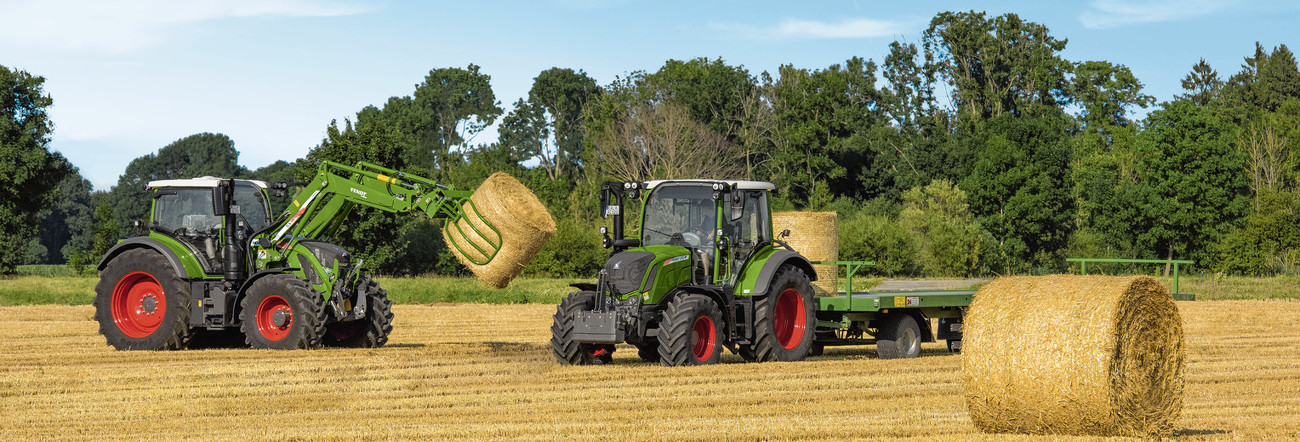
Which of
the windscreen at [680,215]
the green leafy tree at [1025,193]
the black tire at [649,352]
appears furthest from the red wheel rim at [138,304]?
the green leafy tree at [1025,193]

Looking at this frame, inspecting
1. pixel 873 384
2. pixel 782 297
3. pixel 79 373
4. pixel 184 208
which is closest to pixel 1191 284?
pixel 782 297

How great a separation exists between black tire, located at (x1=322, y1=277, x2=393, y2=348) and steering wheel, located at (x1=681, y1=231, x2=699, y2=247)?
13.3 feet

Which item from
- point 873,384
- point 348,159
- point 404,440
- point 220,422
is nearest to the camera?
point 404,440

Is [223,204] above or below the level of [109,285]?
above

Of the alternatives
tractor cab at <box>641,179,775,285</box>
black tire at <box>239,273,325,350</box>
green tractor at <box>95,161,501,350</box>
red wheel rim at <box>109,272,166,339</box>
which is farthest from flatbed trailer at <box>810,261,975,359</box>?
red wheel rim at <box>109,272,166,339</box>

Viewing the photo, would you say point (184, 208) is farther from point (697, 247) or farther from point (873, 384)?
point (873, 384)

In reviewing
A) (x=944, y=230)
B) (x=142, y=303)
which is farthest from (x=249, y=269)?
(x=944, y=230)

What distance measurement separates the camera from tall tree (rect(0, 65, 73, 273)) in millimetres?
45938

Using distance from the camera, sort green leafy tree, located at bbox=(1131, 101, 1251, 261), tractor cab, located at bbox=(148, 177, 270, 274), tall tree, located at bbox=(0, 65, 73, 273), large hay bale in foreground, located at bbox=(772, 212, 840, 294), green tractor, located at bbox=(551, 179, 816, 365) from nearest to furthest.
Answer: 1. green tractor, located at bbox=(551, 179, 816, 365)
2. tractor cab, located at bbox=(148, 177, 270, 274)
3. large hay bale in foreground, located at bbox=(772, 212, 840, 294)
4. tall tree, located at bbox=(0, 65, 73, 273)
5. green leafy tree, located at bbox=(1131, 101, 1251, 261)

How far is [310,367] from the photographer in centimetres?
1317

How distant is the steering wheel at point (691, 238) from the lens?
1414 cm

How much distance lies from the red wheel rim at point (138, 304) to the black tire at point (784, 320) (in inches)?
286

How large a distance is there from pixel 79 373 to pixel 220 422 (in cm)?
411

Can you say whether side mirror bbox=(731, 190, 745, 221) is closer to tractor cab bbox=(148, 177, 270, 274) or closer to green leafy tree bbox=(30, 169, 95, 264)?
tractor cab bbox=(148, 177, 270, 274)
